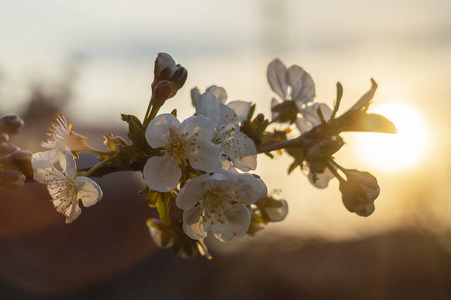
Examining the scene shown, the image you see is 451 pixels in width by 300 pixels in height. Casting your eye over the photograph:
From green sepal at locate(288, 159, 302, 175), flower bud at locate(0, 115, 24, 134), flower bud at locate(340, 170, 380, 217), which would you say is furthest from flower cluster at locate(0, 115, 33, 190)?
flower bud at locate(340, 170, 380, 217)

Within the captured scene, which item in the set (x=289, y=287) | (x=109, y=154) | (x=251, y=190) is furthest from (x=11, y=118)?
(x=289, y=287)

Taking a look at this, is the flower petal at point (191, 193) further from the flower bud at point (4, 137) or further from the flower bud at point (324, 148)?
the flower bud at point (4, 137)

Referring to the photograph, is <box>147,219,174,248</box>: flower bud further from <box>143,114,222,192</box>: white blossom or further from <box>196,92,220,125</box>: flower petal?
<box>196,92,220,125</box>: flower petal

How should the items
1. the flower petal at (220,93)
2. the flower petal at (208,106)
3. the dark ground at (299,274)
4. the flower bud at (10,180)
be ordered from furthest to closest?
1. the dark ground at (299,274)
2. the flower petal at (220,93)
3. the flower petal at (208,106)
4. the flower bud at (10,180)

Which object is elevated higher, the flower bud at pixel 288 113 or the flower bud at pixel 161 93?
the flower bud at pixel 161 93

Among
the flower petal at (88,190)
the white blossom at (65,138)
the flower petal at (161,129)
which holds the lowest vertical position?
the flower petal at (88,190)

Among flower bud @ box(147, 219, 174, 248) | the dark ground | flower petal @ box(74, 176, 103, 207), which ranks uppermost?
flower petal @ box(74, 176, 103, 207)

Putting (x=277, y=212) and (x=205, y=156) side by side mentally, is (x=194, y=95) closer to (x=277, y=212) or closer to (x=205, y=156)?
(x=205, y=156)

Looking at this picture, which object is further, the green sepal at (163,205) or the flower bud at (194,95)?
the flower bud at (194,95)

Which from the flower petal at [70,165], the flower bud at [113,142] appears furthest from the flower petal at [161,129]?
the flower petal at [70,165]
